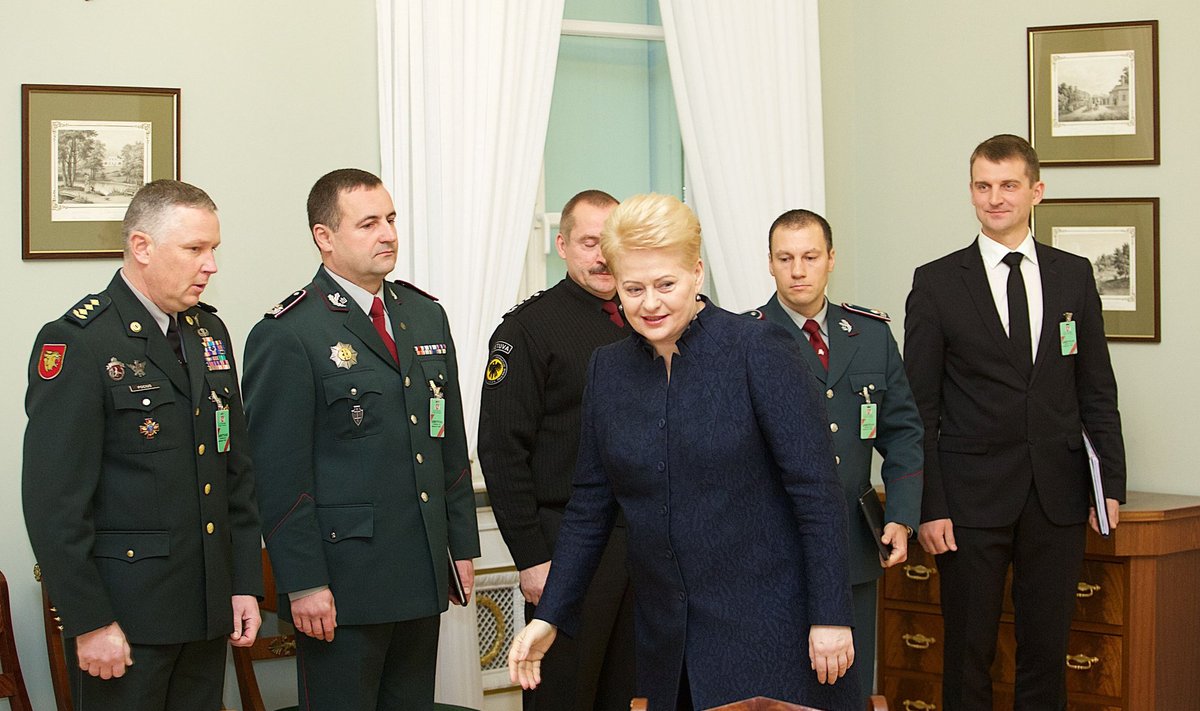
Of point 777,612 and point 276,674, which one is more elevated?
point 777,612

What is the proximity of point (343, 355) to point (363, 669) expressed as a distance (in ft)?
2.27

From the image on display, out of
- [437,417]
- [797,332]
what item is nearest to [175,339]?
[437,417]

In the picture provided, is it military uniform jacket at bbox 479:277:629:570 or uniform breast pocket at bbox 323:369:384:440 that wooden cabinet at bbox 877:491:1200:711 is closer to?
military uniform jacket at bbox 479:277:629:570

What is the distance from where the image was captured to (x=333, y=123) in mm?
3908

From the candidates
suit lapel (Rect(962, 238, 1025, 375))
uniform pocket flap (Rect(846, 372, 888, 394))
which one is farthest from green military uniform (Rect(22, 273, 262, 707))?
suit lapel (Rect(962, 238, 1025, 375))

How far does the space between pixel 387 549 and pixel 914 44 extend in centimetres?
304

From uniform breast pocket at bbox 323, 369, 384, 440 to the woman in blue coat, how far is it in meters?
0.79

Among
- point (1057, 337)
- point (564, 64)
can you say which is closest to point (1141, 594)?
point (1057, 337)

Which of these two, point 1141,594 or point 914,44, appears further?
point 914,44

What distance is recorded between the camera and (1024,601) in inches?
135

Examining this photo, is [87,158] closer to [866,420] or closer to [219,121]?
[219,121]

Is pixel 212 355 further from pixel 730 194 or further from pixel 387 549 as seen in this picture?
pixel 730 194

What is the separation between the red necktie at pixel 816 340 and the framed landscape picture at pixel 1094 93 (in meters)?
1.69

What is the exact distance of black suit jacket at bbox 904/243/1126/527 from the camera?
134 inches
